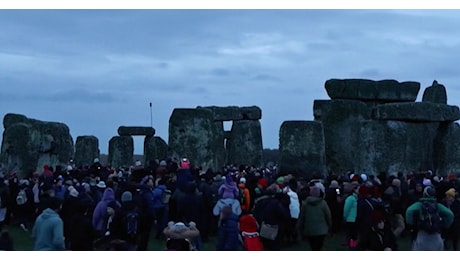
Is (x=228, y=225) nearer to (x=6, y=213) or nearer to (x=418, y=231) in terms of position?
(x=418, y=231)

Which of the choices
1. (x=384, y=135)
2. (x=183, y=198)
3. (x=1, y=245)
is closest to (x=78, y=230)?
(x=1, y=245)

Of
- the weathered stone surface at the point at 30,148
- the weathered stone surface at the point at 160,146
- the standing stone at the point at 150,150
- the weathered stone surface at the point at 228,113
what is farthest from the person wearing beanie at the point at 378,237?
the weathered stone surface at the point at 160,146

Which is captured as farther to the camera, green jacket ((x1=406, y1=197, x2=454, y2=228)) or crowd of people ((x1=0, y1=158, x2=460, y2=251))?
green jacket ((x1=406, y1=197, x2=454, y2=228))

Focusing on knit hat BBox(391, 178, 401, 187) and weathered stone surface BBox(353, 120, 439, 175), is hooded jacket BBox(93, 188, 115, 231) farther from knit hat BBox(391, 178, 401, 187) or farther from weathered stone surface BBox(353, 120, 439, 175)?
weathered stone surface BBox(353, 120, 439, 175)

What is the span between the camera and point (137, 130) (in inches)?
1635

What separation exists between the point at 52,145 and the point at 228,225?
14334mm

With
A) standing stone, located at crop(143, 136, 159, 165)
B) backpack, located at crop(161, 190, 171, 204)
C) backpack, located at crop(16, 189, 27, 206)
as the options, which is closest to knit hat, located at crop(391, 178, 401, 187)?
backpack, located at crop(161, 190, 171, 204)

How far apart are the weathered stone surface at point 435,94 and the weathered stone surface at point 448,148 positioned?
8.58 meters

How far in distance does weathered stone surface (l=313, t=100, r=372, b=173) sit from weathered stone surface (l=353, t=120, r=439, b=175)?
3218mm

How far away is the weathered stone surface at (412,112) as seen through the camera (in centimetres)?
2309

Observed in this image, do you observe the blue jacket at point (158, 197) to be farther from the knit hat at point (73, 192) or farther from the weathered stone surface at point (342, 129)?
the weathered stone surface at point (342, 129)

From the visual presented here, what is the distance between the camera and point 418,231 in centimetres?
1123

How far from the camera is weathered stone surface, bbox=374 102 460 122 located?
23094 millimetres

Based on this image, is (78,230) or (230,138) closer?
(78,230)
